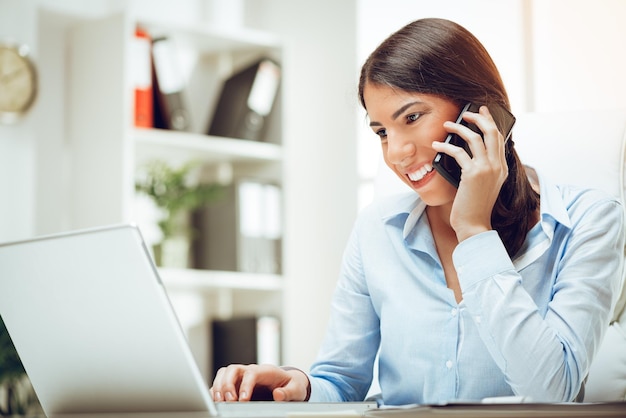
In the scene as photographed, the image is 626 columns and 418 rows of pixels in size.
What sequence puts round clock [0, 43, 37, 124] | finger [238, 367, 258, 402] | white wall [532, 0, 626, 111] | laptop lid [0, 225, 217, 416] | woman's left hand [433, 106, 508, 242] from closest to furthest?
laptop lid [0, 225, 217, 416] < finger [238, 367, 258, 402] < woman's left hand [433, 106, 508, 242] < white wall [532, 0, 626, 111] < round clock [0, 43, 37, 124]

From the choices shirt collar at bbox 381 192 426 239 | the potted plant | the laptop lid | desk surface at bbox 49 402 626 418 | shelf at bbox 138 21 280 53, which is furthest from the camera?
shelf at bbox 138 21 280 53

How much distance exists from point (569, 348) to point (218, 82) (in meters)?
2.37

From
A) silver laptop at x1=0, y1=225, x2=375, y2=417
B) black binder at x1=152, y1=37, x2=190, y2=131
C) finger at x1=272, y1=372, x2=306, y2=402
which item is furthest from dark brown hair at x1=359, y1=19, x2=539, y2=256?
black binder at x1=152, y1=37, x2=190, y2=131

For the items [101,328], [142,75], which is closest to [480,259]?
[101,328]

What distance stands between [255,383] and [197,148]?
76.0 inches

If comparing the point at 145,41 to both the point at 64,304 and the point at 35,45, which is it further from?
the point at 64,304

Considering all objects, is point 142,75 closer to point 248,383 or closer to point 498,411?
point 248,383

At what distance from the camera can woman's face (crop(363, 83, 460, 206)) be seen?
1311mm

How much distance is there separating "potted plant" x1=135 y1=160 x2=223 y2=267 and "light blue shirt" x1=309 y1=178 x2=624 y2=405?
58.1 inches

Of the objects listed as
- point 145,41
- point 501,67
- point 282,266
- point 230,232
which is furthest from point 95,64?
point 501,67

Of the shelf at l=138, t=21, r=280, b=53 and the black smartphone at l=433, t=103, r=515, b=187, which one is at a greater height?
the shelf at l=138, t=21, r=280, b=53

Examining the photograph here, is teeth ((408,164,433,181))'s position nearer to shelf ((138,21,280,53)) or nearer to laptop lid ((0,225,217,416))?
laptop lid ((0,225,217,416))

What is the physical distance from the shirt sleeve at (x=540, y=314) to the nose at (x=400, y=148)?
188 mm

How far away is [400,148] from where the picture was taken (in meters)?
1.31
